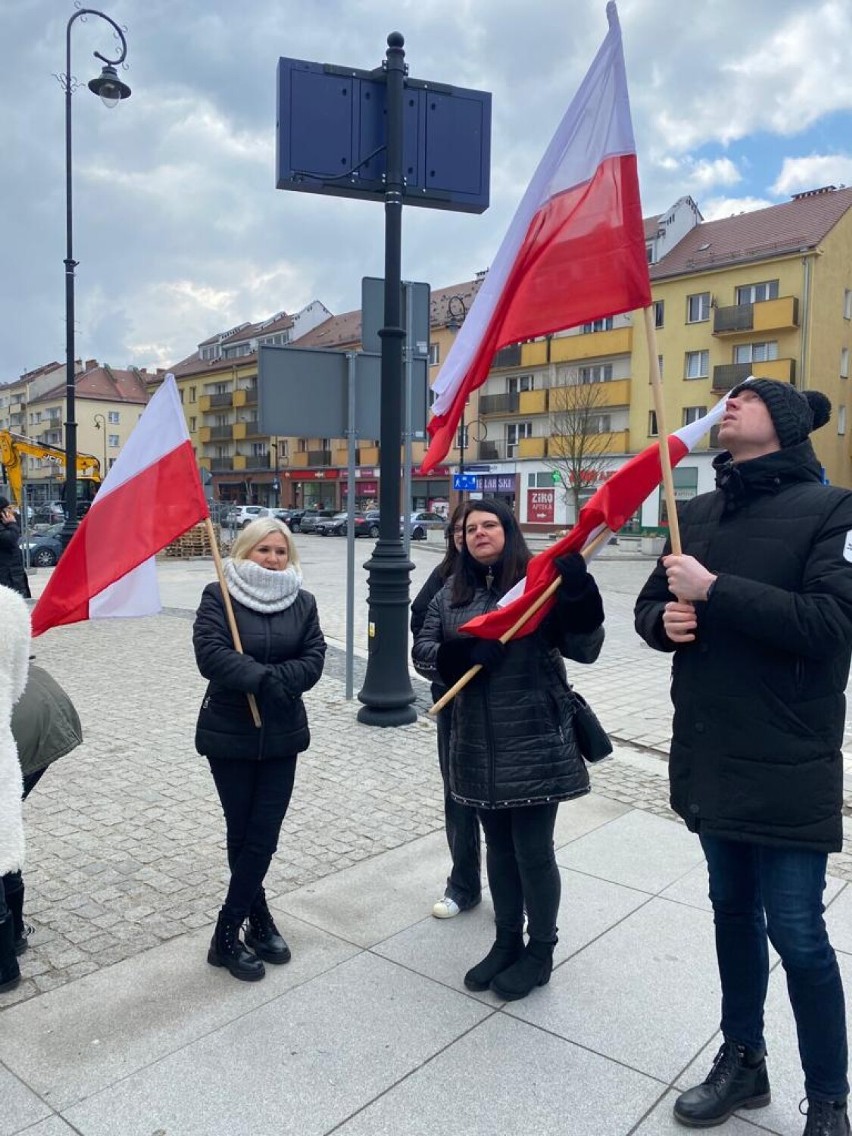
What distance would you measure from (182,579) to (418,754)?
16.1 metres

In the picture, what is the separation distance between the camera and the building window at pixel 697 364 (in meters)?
42.5

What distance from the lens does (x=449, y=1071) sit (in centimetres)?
281

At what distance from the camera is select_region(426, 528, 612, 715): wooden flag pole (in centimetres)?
298

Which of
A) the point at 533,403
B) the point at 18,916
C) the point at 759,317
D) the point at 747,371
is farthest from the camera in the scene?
the point at 533,403

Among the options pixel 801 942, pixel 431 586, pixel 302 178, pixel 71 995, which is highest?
pixel 302 178

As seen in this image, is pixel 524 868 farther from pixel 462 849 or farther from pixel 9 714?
pixel 9 714

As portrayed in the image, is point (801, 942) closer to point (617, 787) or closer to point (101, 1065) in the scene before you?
point (101, 1065)

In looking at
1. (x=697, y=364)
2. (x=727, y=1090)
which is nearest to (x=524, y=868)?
(x=727, y=1090)

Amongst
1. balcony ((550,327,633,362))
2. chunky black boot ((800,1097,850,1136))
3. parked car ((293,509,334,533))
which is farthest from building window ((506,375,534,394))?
chunky black boot ((800,1097,850,1136))

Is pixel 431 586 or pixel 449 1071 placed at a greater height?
pixel 431 586

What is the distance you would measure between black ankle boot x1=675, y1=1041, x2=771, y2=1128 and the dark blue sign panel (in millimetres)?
6125

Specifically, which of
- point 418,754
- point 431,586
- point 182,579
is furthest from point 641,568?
point 431,586

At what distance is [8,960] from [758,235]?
151 ft

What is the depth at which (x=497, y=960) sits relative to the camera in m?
3.33
